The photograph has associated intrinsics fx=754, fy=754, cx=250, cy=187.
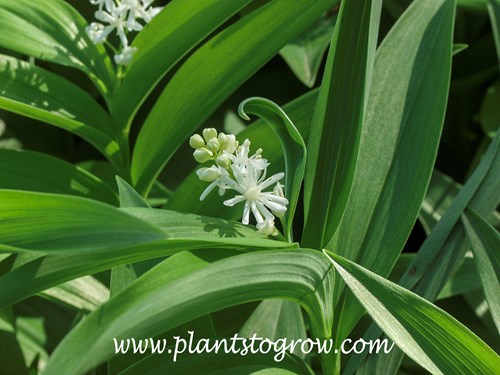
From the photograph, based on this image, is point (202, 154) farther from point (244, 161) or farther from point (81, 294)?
point (81, 294)

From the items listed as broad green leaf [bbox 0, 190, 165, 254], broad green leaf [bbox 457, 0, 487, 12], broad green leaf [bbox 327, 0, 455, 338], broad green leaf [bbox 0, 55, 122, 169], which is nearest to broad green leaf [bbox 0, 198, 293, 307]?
broad green leaf [bbox 0, 190, 165, 254]

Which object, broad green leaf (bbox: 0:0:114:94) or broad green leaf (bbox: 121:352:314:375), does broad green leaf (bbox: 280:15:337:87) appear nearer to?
broad green leaf (bbox: 0:0:114:94)

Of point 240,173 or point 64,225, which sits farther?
point 240,173

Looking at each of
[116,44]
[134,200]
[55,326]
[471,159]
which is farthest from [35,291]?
[471,159]

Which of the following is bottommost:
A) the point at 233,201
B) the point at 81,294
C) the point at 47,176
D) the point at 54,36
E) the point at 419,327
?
the point at 419,327

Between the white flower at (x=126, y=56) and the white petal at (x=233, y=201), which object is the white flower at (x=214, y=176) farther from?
the white flower at (x=126, y=56)

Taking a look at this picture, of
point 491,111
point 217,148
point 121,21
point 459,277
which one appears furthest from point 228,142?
point 491,111

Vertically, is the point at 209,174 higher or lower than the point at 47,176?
lower
